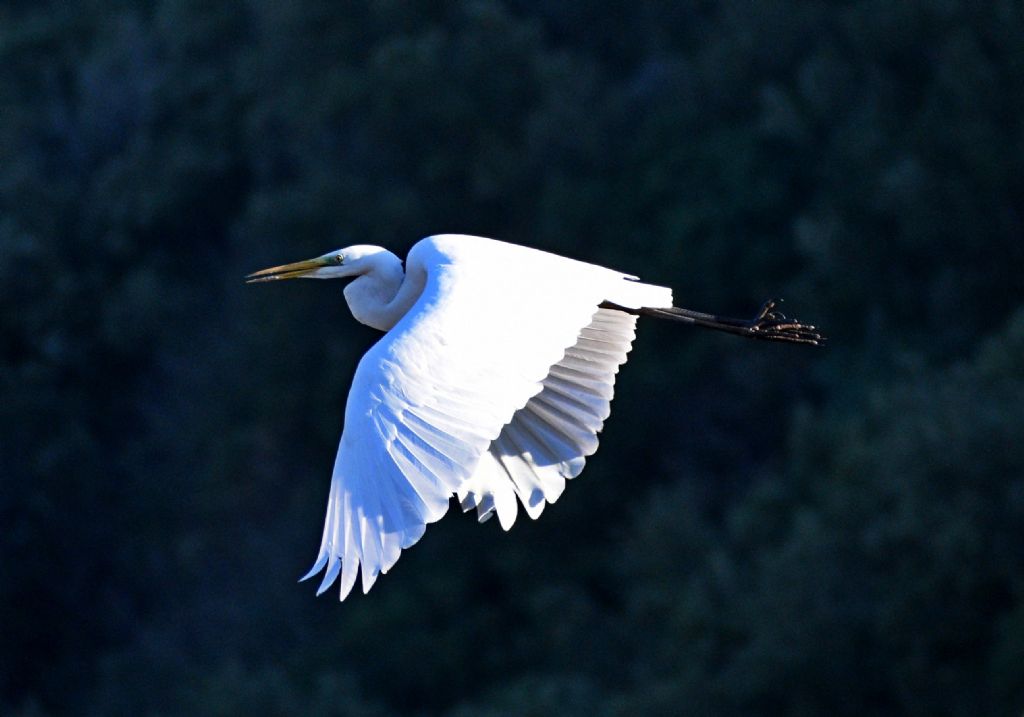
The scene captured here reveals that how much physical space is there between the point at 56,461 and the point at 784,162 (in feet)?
27.4

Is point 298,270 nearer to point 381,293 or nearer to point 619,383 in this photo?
point 381,293

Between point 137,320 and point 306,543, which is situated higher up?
point 137,320

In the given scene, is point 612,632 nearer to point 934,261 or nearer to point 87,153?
point 934,261

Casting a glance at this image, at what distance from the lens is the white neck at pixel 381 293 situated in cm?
651

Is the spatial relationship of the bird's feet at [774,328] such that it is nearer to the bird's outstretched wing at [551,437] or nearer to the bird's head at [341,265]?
the bird's outstretched wing at [551,437]

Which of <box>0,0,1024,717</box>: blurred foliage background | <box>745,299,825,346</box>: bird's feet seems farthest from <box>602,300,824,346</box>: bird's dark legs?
<box>0,0,1024,717</box>: blurred foliage background

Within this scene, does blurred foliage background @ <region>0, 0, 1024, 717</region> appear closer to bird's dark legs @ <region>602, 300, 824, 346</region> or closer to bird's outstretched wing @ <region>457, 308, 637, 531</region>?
bird's dark legs @ <region>602, 300, 824, 346</region>

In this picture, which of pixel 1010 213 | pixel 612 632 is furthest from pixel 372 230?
pixel 1010 213

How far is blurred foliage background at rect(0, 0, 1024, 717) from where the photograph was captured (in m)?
15.5

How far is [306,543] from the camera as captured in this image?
21203mm

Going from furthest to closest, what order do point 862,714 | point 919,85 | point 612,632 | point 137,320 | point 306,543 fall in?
point 137,320
point 306,543
point 919,85
point 612,632
point 862,714

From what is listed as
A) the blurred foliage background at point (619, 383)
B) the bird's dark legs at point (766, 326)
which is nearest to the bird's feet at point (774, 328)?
the bird's dark legs at point (766, 326)

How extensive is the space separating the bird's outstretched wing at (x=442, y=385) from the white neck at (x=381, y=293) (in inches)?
14.0

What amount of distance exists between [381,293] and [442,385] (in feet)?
4.36
